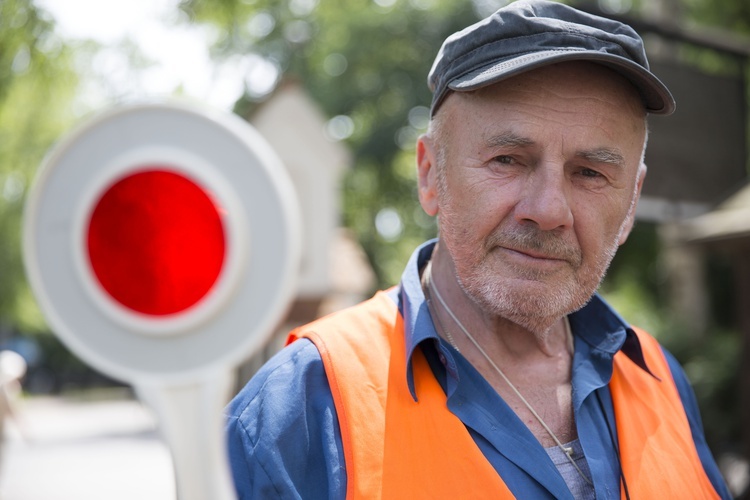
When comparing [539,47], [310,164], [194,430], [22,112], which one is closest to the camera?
[194,430]

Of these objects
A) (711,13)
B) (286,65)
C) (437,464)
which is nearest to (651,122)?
(437,464)

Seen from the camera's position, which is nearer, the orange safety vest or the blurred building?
the orange safety vest

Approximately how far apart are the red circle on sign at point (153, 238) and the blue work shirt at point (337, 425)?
0.85m

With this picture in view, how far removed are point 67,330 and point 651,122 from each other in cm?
386

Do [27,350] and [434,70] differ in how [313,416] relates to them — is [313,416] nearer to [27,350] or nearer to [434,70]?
[434,70]

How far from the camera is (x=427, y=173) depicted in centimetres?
208

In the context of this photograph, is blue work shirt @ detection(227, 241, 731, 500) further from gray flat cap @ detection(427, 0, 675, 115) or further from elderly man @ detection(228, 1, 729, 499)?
gray flat cap @ detection(427, 0, 675, 115)

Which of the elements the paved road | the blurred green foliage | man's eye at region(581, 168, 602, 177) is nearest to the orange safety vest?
man's eye at region(581, 168, 602, 177)

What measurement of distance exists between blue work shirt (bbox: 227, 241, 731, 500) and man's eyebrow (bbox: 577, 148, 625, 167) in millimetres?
482

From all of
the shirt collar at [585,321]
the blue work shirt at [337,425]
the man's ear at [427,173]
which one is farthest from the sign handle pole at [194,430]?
the man's ear at [427,173]

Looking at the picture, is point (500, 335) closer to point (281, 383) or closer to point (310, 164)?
point (281, 383)

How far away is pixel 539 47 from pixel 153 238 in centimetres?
118

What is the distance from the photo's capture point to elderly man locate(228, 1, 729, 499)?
1.61m

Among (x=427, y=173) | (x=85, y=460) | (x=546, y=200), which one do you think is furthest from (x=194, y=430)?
(x=85, y=460)
